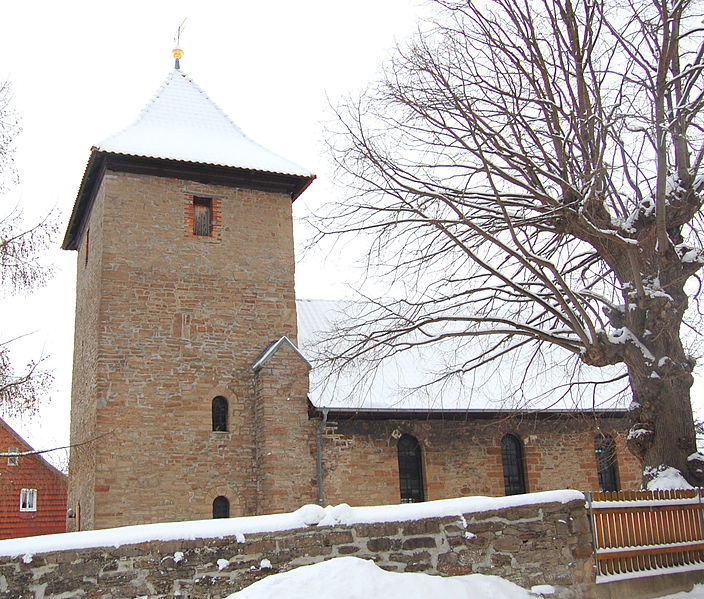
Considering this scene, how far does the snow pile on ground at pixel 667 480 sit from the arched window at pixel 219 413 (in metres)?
8.30

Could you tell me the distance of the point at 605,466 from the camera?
18359 millimetres

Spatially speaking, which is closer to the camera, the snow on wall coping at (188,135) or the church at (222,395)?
the church at (222,395)

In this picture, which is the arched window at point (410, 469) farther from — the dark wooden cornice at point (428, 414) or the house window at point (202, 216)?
the house window at point (202, 216)

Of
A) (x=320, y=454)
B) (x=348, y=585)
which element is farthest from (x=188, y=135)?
(x=348, y=585)

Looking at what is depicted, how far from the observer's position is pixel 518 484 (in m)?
17.4

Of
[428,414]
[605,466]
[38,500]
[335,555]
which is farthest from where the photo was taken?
[38,500]

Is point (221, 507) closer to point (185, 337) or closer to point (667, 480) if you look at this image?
point (185, 337)

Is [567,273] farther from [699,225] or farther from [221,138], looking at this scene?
[221,138]

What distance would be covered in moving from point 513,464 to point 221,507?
663 centimetres

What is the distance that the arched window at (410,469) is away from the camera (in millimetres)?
16547

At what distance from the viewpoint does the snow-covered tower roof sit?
16438 millimetres

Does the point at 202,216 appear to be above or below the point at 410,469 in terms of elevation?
above

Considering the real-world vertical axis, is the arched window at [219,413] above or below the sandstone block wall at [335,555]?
above

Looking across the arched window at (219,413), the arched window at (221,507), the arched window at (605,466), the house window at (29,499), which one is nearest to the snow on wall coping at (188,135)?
the arched window at (219,413)
